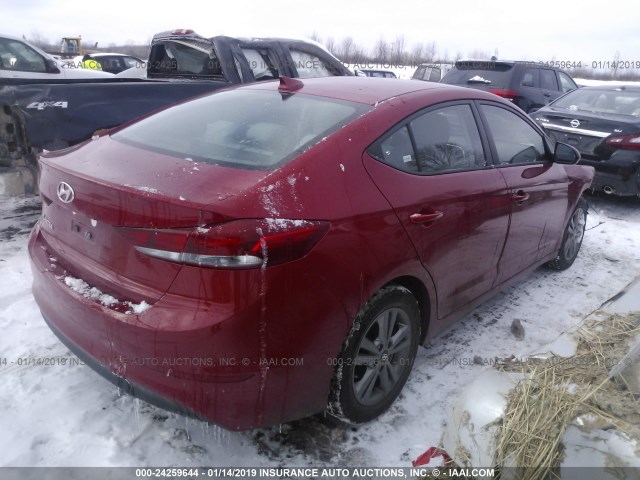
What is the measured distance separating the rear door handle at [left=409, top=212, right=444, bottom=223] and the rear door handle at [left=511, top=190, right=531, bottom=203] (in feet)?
2.95

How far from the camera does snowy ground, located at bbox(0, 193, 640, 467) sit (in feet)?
7.90

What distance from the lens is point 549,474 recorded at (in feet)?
5.61

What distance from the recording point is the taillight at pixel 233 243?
6.26 feet

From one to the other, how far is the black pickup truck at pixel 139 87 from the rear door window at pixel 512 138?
3.36m

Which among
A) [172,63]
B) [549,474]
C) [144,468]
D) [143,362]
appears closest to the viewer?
[549,474]

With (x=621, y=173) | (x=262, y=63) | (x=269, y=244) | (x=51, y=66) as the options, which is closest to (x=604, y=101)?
(x=621, y=173)

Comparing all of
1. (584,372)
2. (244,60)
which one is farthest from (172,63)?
(584,372)

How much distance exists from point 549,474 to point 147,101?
490 cm

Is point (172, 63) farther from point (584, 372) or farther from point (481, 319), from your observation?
point (584, 372)

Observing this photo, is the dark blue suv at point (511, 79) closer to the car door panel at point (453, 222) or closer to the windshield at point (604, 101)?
the windshield at point (604, 101)

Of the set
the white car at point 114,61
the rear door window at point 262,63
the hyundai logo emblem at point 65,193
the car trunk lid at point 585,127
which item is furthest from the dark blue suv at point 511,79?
the white car at point 114,61

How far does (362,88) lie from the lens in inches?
115

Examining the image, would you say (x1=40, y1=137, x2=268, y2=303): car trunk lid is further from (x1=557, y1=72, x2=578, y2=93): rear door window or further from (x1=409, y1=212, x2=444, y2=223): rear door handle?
(x1=557, y1=72, x2=578, y2=93): rear door window

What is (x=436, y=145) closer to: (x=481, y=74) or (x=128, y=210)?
(x=128, y=210)
